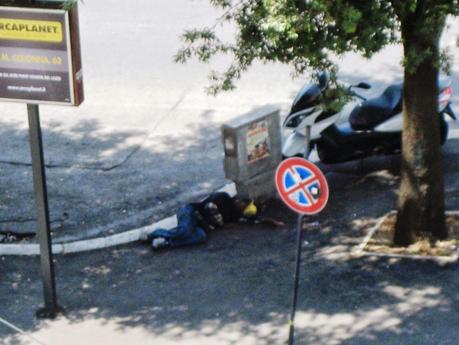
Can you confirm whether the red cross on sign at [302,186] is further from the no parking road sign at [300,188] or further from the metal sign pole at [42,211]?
the metal sign pole at [42,211]

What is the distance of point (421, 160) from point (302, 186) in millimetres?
2298

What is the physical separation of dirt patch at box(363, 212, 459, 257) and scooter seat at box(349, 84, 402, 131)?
6.16ft

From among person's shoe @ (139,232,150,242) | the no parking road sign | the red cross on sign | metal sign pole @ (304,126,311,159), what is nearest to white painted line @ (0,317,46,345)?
person's shoe @ (139,232,150,242)

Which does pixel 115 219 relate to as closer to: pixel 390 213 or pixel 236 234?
pixel 236 234

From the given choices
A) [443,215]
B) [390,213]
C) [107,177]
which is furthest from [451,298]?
[107,177]

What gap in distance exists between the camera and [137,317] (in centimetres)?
964

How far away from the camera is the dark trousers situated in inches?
443

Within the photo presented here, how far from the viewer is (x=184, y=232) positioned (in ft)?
37.0

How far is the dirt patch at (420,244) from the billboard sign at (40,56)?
13.1 feet

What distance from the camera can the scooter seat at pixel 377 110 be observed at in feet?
41.5

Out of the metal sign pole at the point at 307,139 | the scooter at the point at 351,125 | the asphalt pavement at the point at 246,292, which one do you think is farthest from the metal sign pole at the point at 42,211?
the scooter at the point at 351,125

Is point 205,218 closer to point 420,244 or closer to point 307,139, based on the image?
point 307,139

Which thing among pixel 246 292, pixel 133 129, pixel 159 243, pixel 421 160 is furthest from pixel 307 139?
pixel 133 129

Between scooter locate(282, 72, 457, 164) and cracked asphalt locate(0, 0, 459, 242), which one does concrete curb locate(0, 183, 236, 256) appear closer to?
cracked asphalt locate(0, 0, 459, 242)
